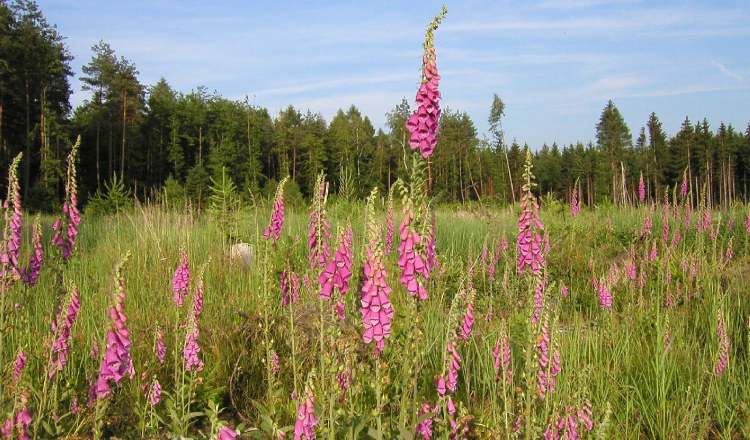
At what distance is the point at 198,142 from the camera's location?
187ft

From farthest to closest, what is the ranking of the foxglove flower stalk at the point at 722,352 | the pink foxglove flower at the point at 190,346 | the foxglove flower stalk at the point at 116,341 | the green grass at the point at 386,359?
the foxglove flower stalk at the point at 722,352 < the pink foxglove flower at the point at 190,346 < the green grass at the point at 386,359 < the foxglove flower stalk at the point at 116,341

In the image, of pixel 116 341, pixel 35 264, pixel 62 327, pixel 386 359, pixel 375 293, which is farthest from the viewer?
pixel 35 264

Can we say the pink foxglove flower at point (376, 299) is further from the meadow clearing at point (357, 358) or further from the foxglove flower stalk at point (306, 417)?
the foxglove flower stalk at point (306, 417)

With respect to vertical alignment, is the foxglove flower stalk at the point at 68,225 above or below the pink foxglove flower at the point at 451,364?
above

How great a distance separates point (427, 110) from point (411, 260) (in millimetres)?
487

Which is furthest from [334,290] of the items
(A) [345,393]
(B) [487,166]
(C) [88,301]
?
(B) [487,166]

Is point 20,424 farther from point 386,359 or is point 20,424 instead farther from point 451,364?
point 386,359

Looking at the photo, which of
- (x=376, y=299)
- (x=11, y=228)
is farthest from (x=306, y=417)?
(x=11, y=228)

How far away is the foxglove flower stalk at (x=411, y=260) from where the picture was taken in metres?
1.66

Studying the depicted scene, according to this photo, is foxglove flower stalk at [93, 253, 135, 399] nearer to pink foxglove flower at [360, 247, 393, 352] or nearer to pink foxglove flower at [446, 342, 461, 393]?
pink foxglove flower at [360, 247, 393, 352]

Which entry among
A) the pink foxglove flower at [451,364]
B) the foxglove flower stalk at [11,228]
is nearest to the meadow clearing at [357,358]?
the pink foxglove flower at [451,364]

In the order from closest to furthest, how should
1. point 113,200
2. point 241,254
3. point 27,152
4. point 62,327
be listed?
point 62,327
point 241,254
point 113,200
point 27,152

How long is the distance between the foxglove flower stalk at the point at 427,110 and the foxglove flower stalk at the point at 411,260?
0.75ft

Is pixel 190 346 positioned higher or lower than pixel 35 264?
lower
